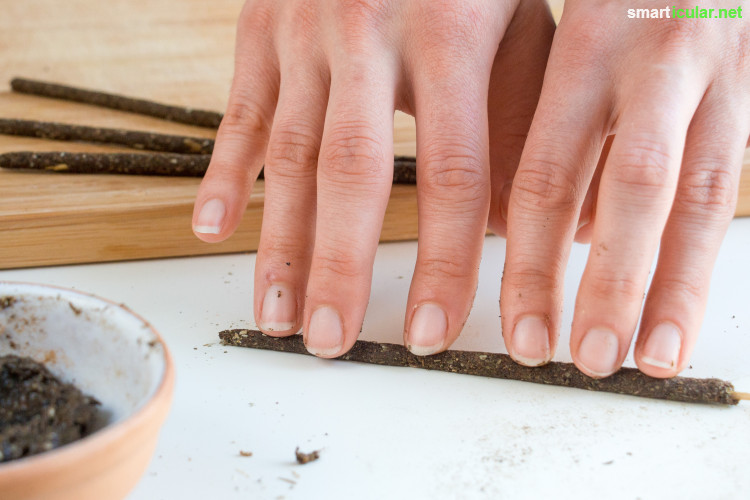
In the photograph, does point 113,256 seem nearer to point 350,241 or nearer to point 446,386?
point 350,241

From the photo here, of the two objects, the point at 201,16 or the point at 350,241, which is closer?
the point at 350,241

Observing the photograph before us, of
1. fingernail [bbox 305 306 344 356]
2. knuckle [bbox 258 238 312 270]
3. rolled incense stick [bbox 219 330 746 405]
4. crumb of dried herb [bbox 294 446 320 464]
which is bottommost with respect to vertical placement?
crumb of dried herb [bbox 294 446 320 464]

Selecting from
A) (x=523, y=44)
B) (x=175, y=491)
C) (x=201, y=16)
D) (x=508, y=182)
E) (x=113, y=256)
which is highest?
(x=201, y=16)

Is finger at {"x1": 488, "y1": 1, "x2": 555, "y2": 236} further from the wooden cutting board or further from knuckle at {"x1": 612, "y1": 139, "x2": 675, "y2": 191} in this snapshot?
knuckle at {"x1": 612, "y1": 139, "x2": 675, "y2": 191}

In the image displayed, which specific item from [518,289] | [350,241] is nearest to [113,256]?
Answer: [350,241]

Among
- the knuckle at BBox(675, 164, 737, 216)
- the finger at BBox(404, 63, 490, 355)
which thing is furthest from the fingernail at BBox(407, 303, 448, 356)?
the knuckle at BBox(675, 164, 737, 216)

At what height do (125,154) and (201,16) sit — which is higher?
(201,16)
